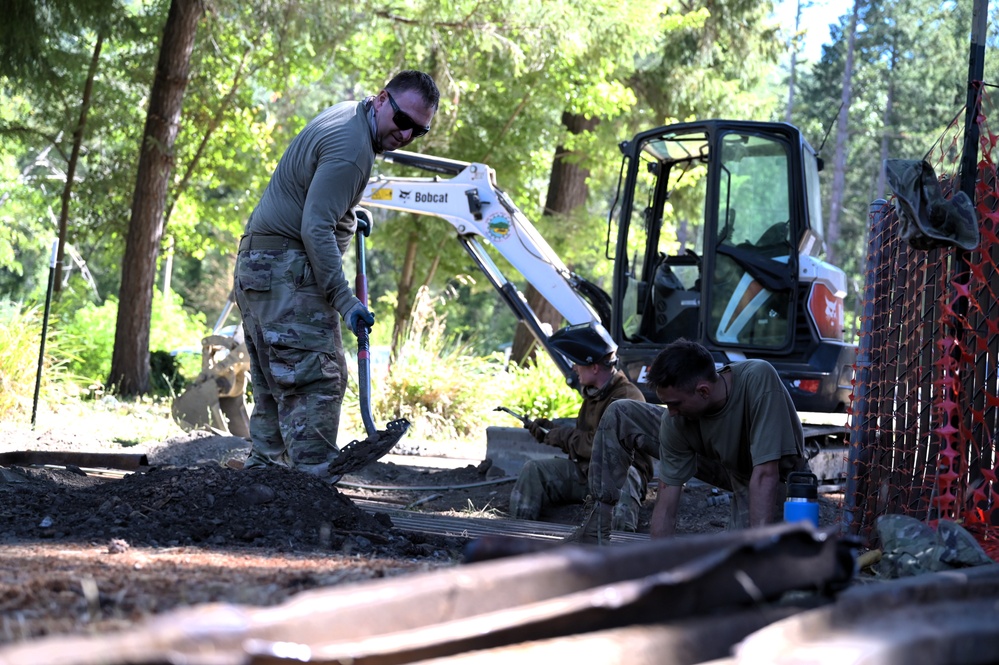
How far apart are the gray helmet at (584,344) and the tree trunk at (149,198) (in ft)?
21.7

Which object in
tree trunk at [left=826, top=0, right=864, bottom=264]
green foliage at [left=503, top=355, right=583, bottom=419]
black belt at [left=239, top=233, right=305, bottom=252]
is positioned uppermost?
tree trunk at [left=826, top=0, right=864, bottom=264]

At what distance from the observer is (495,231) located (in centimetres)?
1080

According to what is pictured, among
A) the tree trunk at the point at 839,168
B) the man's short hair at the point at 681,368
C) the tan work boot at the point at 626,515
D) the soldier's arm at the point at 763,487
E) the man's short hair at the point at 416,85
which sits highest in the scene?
the tree trunk at the point at 839,168

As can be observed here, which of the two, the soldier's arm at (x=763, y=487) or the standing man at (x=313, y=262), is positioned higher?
the standing man at (x=313, y=262)

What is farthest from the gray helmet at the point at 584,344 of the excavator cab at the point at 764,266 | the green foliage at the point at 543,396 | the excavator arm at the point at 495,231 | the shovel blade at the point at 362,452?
the green foliage at the point at 543,396

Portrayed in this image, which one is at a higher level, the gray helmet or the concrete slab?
the gray helmet

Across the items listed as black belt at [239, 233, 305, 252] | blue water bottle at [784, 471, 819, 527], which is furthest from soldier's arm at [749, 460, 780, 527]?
black belt at [239, 233, 305, 252]

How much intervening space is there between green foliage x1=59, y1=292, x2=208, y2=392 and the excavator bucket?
7.95ft

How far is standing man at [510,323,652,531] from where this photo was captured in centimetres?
678

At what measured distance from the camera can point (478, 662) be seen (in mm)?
1982

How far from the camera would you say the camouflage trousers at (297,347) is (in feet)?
17.6

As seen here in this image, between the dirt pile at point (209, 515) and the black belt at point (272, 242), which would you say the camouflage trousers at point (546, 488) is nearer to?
the dirt pile at point (209, 515)

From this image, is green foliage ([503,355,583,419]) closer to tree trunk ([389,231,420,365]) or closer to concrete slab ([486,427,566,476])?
concrete slab ([486,427,566,476])

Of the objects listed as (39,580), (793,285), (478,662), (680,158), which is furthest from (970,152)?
(680,158)
